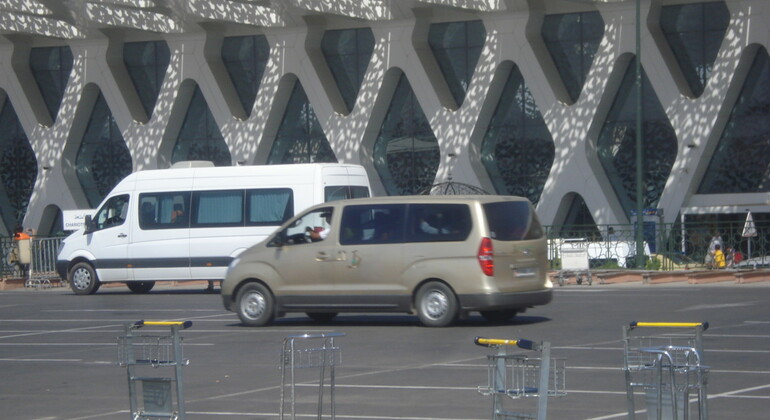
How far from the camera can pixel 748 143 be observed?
4025 cm

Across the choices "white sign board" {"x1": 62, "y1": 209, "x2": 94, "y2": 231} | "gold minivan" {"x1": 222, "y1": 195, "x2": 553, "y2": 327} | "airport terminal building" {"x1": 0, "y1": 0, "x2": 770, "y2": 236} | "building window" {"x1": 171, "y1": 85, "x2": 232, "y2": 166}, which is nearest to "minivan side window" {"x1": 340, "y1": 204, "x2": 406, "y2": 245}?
"gold minivan" {"x1": 222, "y1": 195, "x2": 553, "y2": 327}

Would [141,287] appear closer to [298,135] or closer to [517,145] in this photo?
[517,145]

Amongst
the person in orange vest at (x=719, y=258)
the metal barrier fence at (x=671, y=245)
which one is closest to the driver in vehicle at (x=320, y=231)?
the metal barrier fence at (x=671, y=245)

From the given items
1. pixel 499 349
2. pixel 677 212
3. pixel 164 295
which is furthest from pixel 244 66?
pixel 499 349

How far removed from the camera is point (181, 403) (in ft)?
27.5

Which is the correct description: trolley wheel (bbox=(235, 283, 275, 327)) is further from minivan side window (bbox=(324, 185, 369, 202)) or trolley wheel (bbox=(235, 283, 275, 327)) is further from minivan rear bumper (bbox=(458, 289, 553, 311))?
minivan side window (bbox=(324, 185, 369, 202))

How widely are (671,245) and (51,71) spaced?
29454mm

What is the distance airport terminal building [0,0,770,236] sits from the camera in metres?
40.5

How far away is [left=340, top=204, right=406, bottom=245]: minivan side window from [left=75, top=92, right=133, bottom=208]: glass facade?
34533 millimetres

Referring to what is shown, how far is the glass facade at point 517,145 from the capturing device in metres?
43.9

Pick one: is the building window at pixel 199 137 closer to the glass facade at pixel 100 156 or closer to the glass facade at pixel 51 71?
the glass facade at pixel 100 156

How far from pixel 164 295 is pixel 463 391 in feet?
56.1

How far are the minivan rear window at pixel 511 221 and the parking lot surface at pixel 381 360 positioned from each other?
Answer: 1.26 metres

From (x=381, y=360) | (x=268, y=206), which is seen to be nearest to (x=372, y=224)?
(x=381, y=360)
